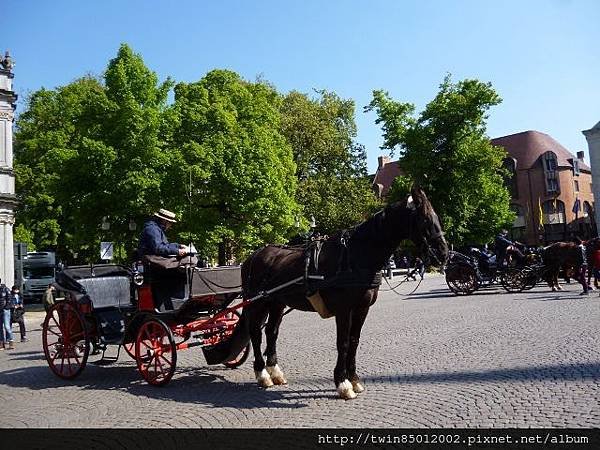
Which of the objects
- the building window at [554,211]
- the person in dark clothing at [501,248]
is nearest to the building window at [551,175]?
the building window at [554,211]

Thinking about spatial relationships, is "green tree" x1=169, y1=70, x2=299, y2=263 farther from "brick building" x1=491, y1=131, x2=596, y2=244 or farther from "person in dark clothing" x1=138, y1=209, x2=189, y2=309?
"brick building" x1=491, y1=131, x2=596, y2=244

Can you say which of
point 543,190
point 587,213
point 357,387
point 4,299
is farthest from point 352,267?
point 587,213

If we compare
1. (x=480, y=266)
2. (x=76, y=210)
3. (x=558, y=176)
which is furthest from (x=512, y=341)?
(x=558, y=176)

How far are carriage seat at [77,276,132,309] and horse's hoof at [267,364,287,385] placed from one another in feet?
8.74

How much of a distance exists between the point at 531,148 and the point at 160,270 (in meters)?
68.9

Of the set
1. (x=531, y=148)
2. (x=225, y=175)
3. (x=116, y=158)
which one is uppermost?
(x=531, y=148)

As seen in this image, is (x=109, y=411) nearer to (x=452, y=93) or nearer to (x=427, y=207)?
A: (x=427, y=207)

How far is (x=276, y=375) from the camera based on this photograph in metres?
7.30

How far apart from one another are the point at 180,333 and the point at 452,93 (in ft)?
120

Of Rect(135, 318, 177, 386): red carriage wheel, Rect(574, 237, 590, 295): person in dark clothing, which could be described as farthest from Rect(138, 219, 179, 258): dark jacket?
Rect(574, 237, 590, 295): person in dark clothing

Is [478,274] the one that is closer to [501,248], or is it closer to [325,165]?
[501,248]

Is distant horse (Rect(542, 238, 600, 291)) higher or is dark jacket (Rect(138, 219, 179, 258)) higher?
dark jacket (Rect(138, 219, 179, 258))

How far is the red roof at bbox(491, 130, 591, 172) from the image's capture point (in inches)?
2677

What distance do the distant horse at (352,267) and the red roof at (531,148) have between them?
66689mm
